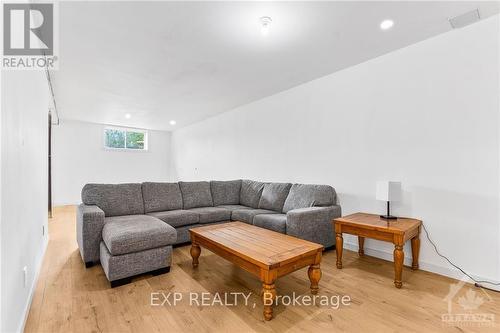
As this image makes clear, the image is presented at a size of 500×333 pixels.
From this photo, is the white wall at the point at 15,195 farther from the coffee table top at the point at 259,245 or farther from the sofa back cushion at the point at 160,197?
the sofa back cushion at the point at 160,197

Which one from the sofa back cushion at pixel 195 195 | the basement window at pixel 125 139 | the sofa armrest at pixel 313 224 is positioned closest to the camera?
the sofa armrest at pixel 313 224

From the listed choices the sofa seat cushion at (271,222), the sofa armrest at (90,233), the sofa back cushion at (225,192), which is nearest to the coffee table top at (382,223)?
the sofa seat cushion at (271,222)

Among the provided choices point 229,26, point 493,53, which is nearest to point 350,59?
point 493,53

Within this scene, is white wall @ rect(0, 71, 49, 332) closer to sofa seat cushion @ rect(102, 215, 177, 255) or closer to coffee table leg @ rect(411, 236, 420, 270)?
sofa seat cushion @ rect(102, 215, 177, 255)

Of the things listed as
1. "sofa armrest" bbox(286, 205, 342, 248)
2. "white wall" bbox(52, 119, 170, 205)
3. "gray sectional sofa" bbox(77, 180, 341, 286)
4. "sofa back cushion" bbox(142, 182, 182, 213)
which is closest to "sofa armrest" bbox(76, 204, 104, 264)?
"gray sectional sofa" bbox(77, 180, 341, 286)

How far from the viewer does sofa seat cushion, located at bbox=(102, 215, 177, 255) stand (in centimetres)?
216

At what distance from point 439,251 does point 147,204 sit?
350 centimetres

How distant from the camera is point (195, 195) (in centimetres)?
397

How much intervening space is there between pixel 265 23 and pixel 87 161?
7.01m

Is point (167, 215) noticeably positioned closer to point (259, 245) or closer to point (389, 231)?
point (259, 245)

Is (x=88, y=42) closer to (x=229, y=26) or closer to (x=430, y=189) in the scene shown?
(x=229, y=26)

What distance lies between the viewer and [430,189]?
253cm

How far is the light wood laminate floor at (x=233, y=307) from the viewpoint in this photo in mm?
1640

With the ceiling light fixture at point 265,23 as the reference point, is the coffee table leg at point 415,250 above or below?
below
